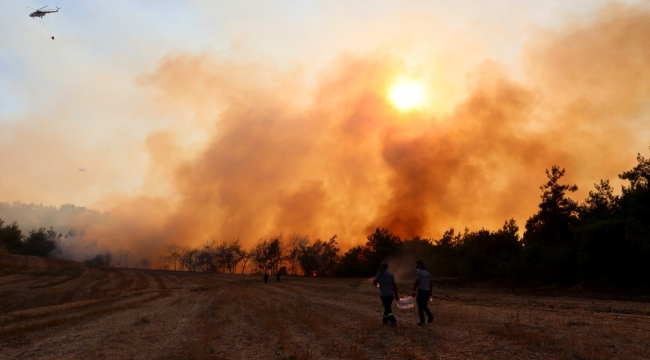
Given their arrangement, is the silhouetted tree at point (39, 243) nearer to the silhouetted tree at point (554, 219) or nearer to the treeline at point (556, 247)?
the treeline at point (556, 247)

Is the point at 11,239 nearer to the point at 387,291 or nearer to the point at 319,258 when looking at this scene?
the point at 319,258

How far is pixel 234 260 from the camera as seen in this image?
156 meters

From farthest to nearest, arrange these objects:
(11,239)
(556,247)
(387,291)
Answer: (11,239) → (556,247) → (387,291)

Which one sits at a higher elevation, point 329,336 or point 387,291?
point 387,291

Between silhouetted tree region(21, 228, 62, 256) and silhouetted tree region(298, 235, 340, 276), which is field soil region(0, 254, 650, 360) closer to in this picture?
silhouetted tree region(298, 235, 340, 276)

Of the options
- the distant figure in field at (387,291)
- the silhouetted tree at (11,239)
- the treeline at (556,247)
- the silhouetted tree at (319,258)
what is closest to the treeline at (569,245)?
the treeline at (556,247)

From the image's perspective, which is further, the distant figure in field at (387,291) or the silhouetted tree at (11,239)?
the silhouetted tree at (11,239)

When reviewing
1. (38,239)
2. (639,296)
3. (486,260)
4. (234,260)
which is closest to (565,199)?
(486,260)

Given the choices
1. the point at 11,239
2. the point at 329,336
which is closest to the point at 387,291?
the point at 329,336

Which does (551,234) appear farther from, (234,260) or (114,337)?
(234,260)

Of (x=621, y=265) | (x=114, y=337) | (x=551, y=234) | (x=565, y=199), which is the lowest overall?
(x=114, y=337)

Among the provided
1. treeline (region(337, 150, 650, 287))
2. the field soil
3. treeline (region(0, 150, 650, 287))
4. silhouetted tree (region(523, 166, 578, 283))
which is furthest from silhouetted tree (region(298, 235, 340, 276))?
the field soil

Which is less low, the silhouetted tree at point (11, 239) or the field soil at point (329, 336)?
the silhouetted tree at point (11, 239)

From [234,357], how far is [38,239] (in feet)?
519
